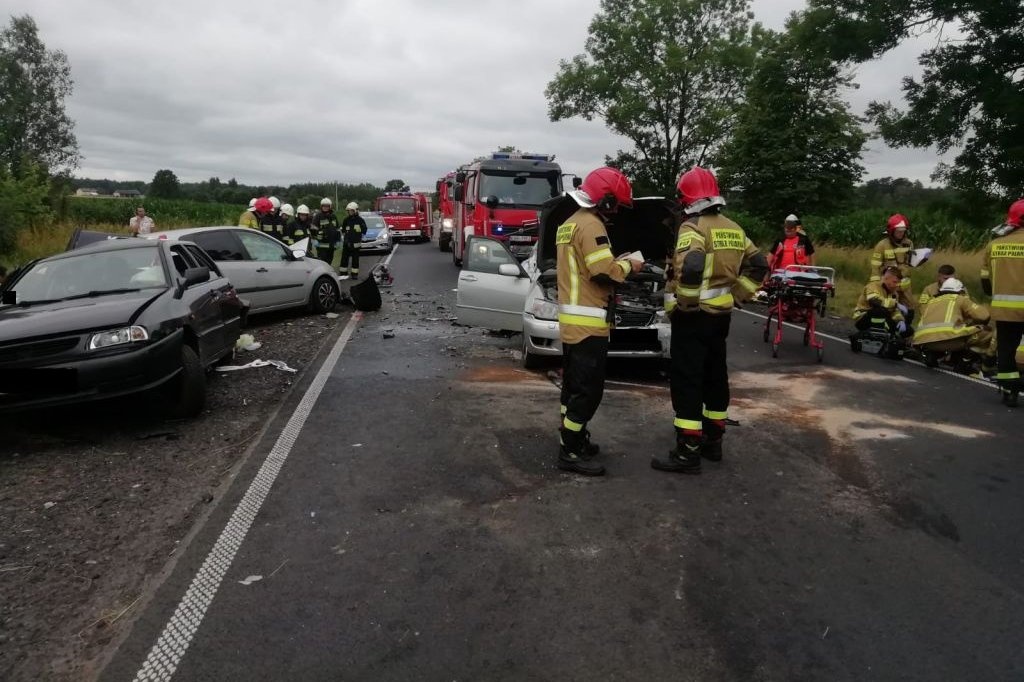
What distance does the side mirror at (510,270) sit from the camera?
27.2ft

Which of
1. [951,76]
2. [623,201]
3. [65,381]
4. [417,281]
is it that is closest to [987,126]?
[951,76]

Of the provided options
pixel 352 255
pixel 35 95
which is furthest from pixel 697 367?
pixel 35 95

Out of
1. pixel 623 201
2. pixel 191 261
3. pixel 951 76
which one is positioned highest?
pixel 951 76

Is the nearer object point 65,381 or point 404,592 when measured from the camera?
point 404,592

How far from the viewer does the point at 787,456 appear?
4.99m

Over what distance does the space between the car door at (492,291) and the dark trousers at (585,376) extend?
151 inches

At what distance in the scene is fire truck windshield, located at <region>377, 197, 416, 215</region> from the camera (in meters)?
31.6

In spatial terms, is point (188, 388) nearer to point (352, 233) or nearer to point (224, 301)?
point (224, 301)

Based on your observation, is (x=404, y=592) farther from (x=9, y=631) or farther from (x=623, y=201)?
(x=623, y=201)

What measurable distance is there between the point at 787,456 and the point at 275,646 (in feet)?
12.3

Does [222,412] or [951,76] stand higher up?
[951,76]

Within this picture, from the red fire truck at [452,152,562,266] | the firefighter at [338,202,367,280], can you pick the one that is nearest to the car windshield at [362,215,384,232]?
the firefighter at [338,202,367,280]

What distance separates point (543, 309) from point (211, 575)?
4.78 meters

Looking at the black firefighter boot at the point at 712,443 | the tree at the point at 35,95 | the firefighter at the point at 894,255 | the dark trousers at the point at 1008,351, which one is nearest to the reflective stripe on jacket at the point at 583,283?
the black firefighter boot at the point at 712,443
